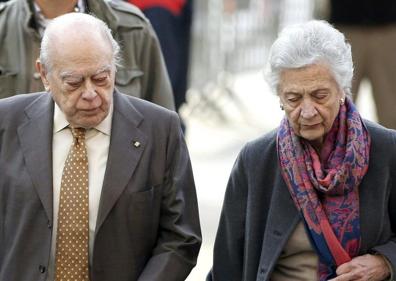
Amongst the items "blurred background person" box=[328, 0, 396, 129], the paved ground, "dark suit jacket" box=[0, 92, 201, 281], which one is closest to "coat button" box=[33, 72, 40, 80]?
"dark suit jacket" box=[0, 92, 201, 281]

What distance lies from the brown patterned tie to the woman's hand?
3.13 ft

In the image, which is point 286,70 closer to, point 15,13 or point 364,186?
point 364,186

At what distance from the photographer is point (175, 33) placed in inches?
352

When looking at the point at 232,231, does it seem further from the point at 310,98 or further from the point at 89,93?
the point at 89,93

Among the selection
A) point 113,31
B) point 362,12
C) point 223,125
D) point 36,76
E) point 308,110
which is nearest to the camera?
point 308,110

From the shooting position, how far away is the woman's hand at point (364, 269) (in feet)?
18.7

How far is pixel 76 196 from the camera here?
19.0 feet

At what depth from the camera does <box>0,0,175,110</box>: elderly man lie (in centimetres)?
672

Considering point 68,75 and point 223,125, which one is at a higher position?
point 68,75

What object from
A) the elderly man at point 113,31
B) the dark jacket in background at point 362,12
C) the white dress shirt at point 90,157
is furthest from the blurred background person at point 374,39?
the white dress shirt at point 90,157

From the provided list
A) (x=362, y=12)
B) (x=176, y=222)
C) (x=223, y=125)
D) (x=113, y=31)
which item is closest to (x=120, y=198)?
(x=176, y=222)

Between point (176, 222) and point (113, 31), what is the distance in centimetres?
128

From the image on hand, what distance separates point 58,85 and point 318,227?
43.3 inches

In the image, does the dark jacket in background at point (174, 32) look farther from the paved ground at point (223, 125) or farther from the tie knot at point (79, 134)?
the tie knot at point (79, 134)
